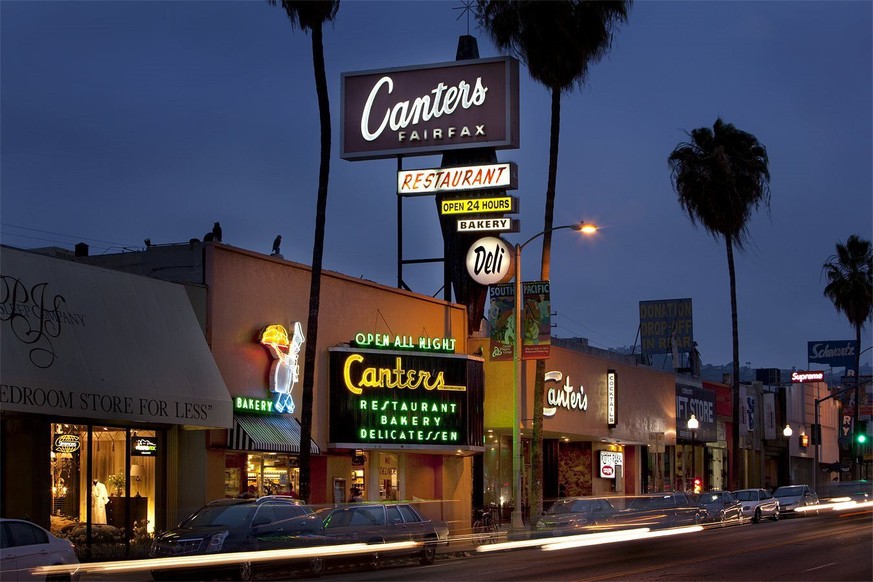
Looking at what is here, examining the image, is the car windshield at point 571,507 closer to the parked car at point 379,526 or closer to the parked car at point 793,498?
the parked car at point 379,526

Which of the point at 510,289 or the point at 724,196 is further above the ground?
the point at 724,196

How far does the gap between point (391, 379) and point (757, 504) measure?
1913 cm

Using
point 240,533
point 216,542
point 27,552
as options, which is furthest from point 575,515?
point 27,552

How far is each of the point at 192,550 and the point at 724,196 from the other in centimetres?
3853

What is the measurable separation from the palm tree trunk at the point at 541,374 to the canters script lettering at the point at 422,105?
3.68 meters

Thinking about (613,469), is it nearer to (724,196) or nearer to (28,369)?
(724,196)

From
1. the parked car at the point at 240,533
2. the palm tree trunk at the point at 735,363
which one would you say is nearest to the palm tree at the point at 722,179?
the palm tree trunk at the point at 735,363

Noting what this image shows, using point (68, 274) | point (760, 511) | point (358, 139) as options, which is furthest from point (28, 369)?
point (760, 511)

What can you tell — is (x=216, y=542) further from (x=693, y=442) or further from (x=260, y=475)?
(x=693, y=442)

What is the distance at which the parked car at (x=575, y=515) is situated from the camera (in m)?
35.2

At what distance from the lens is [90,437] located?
93.2 feet

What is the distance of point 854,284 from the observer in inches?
3174

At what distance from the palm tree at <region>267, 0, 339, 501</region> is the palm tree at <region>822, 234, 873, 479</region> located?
184ft

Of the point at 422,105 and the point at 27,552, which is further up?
the point at 422,105
